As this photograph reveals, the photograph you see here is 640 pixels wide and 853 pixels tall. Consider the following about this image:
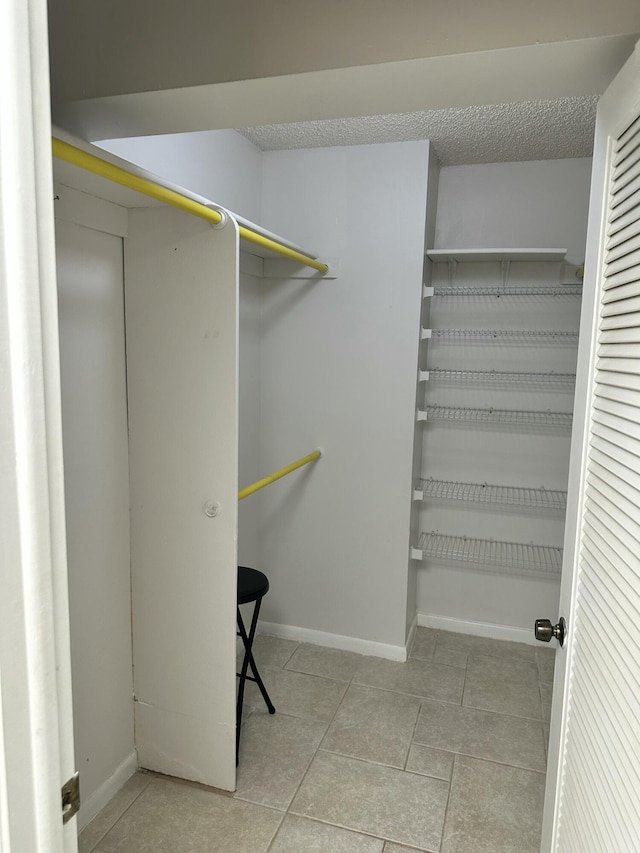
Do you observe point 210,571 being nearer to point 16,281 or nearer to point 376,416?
point 376,416

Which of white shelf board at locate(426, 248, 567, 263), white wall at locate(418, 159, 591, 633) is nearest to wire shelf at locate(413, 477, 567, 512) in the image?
white wall at locate(418, 159, 591, 633)

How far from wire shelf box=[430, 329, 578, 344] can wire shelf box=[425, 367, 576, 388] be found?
18 centimetres

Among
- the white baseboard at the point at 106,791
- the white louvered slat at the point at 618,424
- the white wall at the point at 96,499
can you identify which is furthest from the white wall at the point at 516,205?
the white baseboard at the point at 106,791

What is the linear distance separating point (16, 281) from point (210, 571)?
1.59 meters

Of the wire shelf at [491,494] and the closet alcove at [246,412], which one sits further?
the wire shelf at [491,494]

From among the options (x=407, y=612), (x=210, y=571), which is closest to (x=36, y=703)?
(x=210, y=571)

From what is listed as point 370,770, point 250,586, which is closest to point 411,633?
point 370,770

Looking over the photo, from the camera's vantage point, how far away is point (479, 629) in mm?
3320

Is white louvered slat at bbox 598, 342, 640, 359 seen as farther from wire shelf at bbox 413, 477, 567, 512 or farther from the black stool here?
wire shelf at bbox 413, 477, 567, 512

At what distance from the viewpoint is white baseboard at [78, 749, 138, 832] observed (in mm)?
1945

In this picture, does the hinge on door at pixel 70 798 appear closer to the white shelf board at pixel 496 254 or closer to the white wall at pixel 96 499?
the white wall at pixel 96 499

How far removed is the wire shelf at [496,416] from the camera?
120 inches

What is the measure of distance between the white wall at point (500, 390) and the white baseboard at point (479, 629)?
1 cm

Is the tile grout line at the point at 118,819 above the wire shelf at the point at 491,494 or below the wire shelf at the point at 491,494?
below
